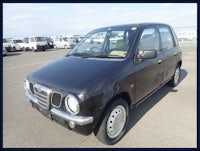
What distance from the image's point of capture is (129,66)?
10.3ft

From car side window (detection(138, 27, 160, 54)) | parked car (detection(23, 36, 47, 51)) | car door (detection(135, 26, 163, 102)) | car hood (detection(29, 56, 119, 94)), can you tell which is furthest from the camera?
parked car (detection(23, 36, 47, 51))

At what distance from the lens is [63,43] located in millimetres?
27281

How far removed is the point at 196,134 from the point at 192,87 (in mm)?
2844

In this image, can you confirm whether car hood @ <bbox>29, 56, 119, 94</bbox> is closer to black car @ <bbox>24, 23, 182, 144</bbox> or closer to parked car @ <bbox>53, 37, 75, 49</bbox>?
black car @ <bbox>24, 23, 182, 144</bbox>

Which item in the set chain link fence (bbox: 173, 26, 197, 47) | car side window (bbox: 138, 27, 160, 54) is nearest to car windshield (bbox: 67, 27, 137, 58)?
car side window (bbox: 138, 27, 160, 54)

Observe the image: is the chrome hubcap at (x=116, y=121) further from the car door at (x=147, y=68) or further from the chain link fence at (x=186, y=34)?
the chain link fence at (x=186, y=34)

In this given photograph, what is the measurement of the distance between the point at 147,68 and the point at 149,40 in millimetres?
697

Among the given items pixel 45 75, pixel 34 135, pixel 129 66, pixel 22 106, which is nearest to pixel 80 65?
pixel 45 75

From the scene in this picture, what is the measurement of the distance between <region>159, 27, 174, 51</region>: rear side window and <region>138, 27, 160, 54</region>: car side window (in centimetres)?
31

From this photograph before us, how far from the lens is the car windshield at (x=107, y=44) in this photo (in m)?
3.49

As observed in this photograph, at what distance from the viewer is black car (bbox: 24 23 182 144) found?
2.57m

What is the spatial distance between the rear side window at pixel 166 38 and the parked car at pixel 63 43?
891 inches

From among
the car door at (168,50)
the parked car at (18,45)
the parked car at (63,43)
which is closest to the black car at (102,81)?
the car door at (168,50)

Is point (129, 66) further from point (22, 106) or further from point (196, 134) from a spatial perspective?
point (22, 106)
